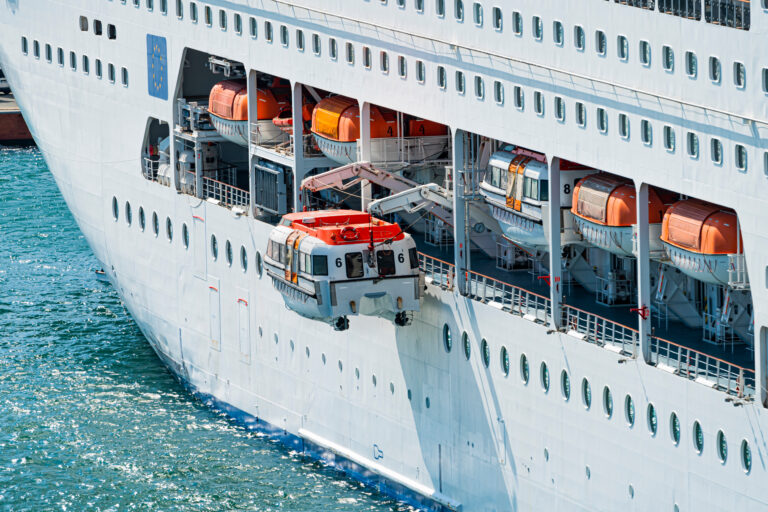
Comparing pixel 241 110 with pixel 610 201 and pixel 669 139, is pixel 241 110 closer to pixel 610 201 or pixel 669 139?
pixel 610 201

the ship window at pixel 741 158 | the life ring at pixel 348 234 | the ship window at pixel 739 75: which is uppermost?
the ship window at pixel 739 75

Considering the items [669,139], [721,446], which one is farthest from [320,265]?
[721,446]

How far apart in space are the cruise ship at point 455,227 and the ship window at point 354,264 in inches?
1.5

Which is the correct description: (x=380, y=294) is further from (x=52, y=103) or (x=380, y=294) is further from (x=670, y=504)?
(x=52, y=103)

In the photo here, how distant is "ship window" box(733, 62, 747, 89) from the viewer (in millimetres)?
27844

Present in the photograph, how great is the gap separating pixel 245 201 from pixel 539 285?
9781 millimetres

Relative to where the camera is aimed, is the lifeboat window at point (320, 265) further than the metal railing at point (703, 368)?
Yes

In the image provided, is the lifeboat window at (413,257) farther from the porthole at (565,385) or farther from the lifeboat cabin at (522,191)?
the porthole at (565,385)

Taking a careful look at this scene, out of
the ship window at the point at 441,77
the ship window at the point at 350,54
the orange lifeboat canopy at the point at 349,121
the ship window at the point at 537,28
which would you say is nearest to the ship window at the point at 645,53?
the ship window at the point at 537,28

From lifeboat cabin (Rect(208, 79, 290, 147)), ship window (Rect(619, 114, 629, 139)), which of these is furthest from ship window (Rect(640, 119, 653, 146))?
lifeboat cabin (Rect(208, 79, 290, 147))

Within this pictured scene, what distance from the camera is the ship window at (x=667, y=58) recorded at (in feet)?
95.9

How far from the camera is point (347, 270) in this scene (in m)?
35.2

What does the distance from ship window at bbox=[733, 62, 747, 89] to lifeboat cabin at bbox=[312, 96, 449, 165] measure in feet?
36.6

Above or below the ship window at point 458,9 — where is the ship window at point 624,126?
below
